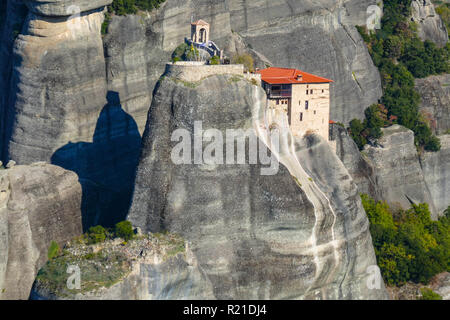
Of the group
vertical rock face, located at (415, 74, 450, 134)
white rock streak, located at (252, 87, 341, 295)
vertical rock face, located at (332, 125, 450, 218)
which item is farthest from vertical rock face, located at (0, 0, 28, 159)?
vertical rock face, located at (415, 74, 450, 134)

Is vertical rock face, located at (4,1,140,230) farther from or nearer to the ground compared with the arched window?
nearer to the ground

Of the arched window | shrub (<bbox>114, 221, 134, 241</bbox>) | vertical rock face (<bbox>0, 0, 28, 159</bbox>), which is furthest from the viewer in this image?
vertical rock face (<bbox>0, 0, 28, 159</bbox>)

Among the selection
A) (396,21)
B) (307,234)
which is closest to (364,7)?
(396,21)

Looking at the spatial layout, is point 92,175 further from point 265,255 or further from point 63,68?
point 265,255

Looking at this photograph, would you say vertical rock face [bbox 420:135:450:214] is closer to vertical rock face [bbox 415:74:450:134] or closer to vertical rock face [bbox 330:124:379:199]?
vertical rock face [bbox 415:74:450:134]

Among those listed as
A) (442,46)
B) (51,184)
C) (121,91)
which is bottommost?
(51,184)

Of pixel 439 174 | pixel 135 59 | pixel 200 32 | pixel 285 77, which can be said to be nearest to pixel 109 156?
pixel 135 59
